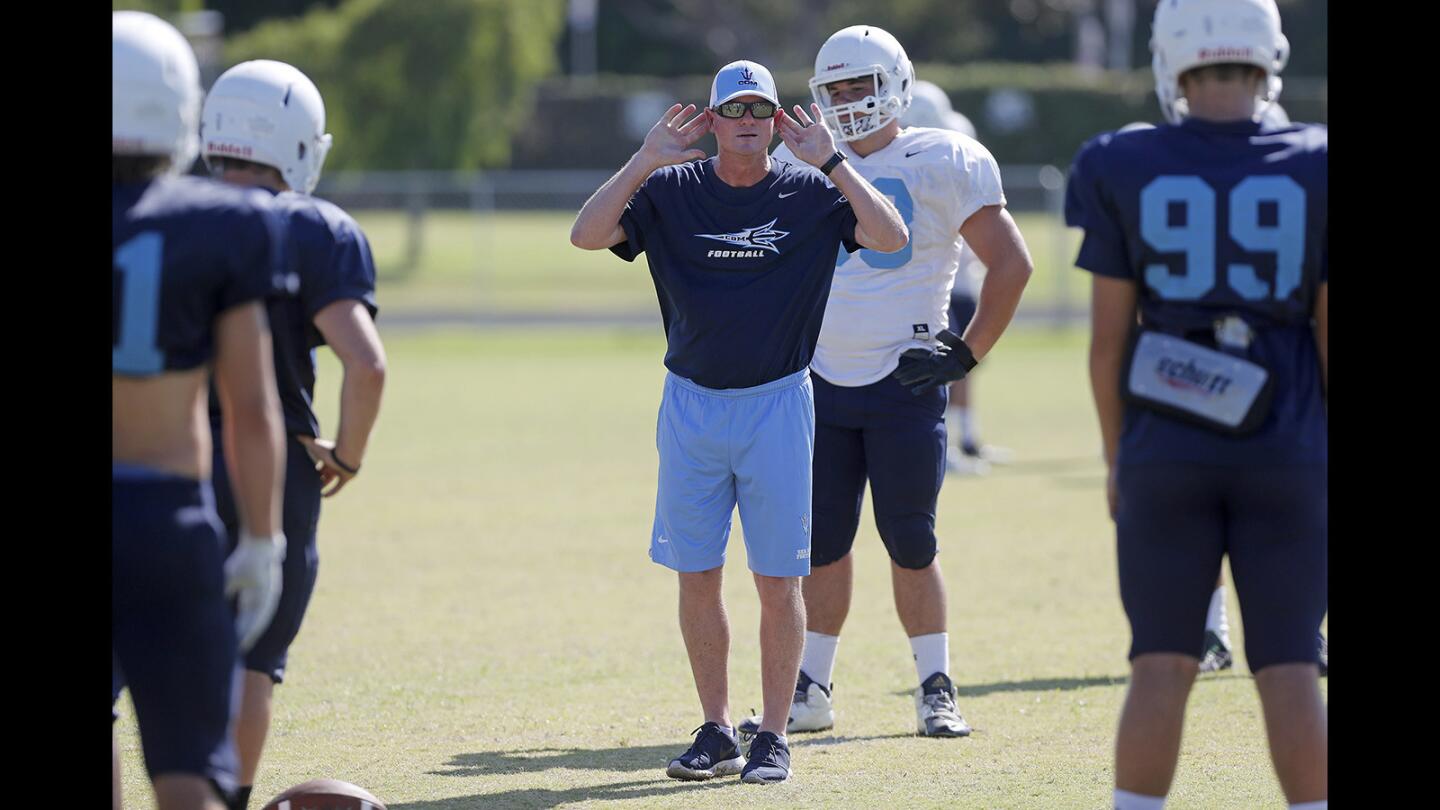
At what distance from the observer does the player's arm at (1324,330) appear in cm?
429

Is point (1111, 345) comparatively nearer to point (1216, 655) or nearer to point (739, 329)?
point (739, 329)

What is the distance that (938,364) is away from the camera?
21.1ft

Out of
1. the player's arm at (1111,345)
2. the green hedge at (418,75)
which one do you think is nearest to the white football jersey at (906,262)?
the player's arm at (1111,345)

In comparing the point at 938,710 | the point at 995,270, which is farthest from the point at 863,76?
the point at 938,710

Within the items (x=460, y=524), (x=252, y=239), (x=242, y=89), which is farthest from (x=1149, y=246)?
(x=460, y=524)

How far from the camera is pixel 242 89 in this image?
4.81m

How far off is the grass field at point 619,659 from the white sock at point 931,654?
0.24 metres

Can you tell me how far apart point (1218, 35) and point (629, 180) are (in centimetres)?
211

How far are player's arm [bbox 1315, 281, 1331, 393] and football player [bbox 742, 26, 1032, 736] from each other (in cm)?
212

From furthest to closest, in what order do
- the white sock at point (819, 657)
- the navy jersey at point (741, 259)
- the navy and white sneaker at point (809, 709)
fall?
the white sock at point (819, 657), the navy and white sneaker at point (809, 709), the navy jersey at point (741, 259)

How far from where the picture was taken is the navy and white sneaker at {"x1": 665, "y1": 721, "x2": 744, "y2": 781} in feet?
19.3

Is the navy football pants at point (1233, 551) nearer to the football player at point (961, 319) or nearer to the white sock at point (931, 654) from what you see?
the white sock at point (931, 654)

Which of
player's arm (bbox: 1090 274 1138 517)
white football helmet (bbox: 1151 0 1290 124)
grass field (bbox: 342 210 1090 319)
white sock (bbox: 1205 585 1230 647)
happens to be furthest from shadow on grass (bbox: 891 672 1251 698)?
grass field (bbox: 342 210 1090 319)
